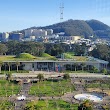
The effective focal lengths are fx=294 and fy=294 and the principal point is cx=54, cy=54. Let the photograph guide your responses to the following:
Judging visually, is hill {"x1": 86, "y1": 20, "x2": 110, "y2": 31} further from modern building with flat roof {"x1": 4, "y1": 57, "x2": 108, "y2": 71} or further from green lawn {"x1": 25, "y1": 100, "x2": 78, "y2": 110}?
green lawn {"x1": 25, "y1": 100, "x2": 78, "y2": 110}

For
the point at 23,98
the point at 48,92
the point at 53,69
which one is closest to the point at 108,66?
the point at 53,69

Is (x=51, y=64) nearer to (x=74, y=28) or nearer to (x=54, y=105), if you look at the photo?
(x=54, y=105)

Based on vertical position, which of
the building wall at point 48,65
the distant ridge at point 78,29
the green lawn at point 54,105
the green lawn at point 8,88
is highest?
the distant ridge at point 78,29

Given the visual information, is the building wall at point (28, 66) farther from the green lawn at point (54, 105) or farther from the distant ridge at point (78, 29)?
the distant ridge at point (78, 29)

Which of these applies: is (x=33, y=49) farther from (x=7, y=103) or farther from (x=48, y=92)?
(x=7, y=103)

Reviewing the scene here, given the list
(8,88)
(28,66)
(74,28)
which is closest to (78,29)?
(74,28)

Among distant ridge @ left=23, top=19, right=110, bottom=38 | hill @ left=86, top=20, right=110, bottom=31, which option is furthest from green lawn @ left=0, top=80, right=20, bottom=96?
hill @ left=86, top=20, right=110, bottom=31

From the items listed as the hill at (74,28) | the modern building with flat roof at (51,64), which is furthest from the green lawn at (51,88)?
the hill at (74,28)
